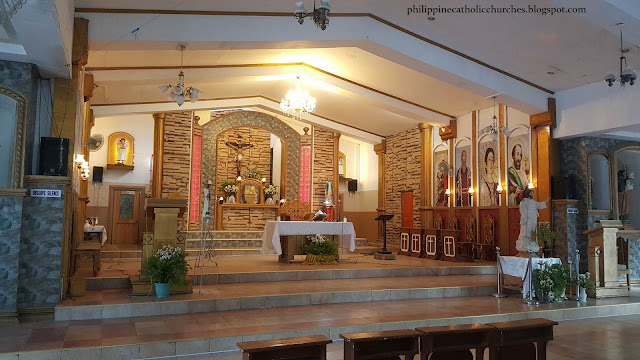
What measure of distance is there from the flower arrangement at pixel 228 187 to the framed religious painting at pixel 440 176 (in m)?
6.57

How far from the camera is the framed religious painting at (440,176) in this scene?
13.5m

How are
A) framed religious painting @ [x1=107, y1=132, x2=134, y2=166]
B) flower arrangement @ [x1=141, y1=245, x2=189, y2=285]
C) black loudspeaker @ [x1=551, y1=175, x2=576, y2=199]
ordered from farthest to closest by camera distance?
framed religious painting @ [x1=107, y1=132, x2=134, y2=166] < black loudspeaker @ [x1=551, y1=175, x2=576, y2=199] < flower arrangement @ [x1=141, y1=245, x2=189, y2=285]

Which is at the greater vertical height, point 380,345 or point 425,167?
point 425,167

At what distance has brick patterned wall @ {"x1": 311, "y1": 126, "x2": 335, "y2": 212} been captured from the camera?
17.1 meters

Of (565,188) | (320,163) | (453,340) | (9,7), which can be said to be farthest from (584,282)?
(320,163)

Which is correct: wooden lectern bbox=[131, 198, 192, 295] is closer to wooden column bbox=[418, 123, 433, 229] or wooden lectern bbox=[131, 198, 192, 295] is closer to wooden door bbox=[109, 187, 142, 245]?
wooden door bbox=[109, 187, 142, 245]

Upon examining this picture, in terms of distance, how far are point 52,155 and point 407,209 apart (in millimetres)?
10836

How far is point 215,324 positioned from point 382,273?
15.2ft

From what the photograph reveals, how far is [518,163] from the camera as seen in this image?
1125 centimetres

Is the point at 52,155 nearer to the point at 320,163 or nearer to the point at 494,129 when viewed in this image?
the point at 494,129

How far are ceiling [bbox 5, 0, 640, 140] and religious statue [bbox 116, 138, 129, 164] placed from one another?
2.37 meters

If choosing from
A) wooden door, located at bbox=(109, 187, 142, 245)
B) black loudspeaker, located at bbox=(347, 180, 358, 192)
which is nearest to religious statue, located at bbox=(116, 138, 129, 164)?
wooden door, located at bbox=(109, 187, 142, 245)

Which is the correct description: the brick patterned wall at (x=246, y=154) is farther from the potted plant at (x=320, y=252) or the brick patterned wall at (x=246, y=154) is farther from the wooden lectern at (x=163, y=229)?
the wooden lectern at (x=163, y=229)

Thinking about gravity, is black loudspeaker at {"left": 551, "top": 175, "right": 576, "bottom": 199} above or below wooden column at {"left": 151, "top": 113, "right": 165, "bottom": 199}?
below
